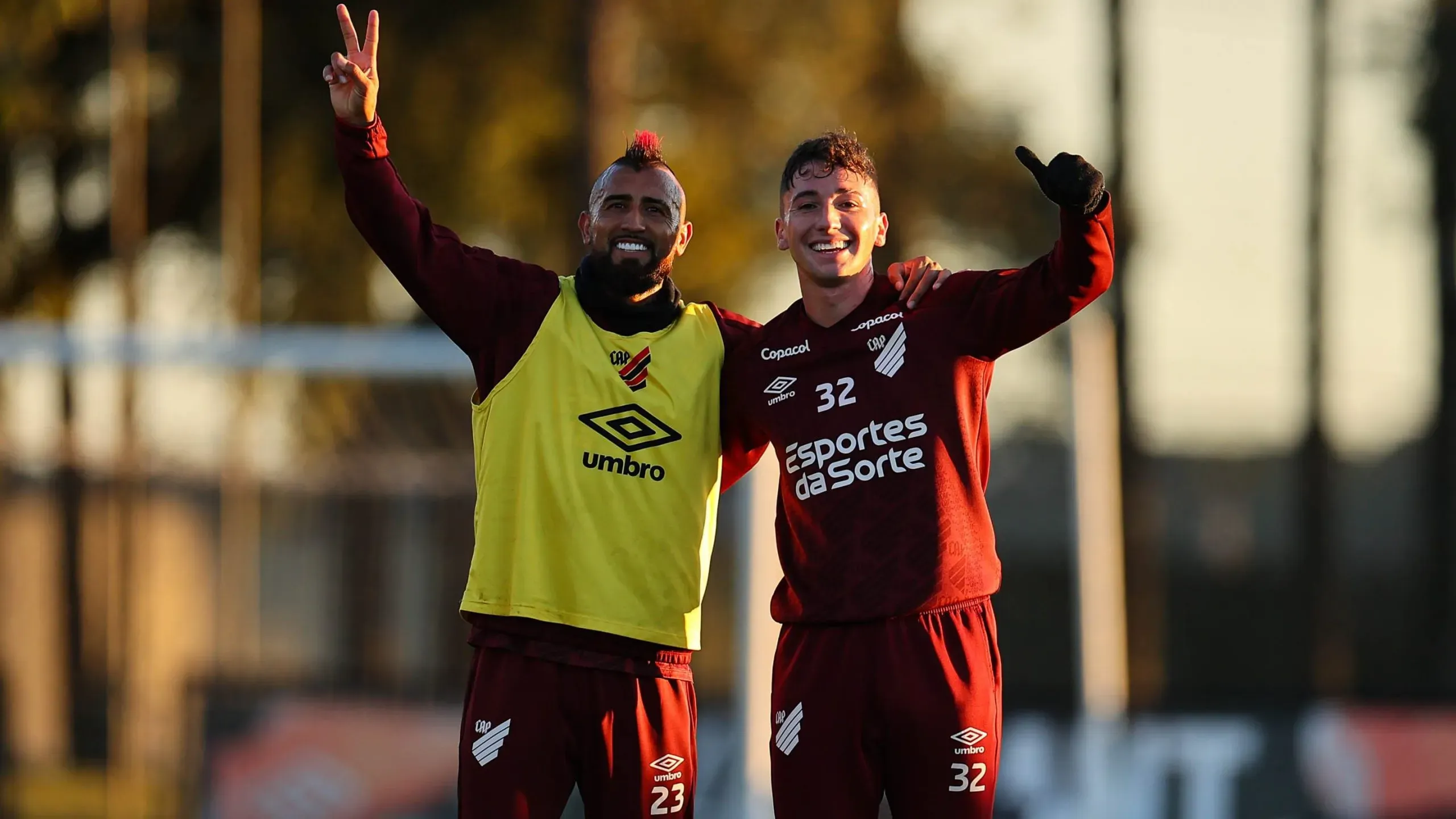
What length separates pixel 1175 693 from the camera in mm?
9031

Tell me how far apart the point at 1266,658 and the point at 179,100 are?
49.3ft

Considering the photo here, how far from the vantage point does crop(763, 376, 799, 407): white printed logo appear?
441cm

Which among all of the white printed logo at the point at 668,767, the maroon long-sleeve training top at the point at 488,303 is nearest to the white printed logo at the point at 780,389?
the maroon long-sleeve training top at the point at 488,303

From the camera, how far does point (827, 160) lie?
175 inches

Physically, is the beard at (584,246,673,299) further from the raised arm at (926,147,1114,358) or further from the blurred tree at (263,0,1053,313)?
the blurred tree at (263,0,1053,313)

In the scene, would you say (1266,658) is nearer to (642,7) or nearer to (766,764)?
(642,7)

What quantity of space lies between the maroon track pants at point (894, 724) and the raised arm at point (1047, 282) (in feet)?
2.20

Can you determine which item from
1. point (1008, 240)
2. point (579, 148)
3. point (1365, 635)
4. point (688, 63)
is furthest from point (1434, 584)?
point (579, 148)

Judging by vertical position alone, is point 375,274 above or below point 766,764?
above

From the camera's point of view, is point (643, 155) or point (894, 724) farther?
point (643, 155)

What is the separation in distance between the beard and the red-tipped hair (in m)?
0.24

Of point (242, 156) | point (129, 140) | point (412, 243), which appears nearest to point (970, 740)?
point (412, 243)

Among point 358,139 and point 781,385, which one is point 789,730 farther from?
point 358,139

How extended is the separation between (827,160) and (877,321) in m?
0.41
